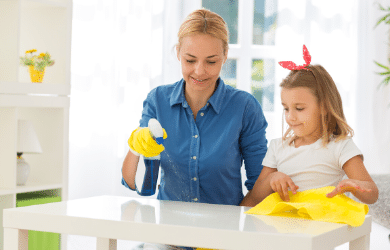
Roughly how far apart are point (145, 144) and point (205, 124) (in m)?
0.42

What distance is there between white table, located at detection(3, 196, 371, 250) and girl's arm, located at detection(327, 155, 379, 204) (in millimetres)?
79

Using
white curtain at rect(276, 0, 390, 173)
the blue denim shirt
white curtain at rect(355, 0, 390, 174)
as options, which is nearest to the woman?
the blue denim shirt

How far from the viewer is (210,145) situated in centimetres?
151

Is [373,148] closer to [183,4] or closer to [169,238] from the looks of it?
[183,4]

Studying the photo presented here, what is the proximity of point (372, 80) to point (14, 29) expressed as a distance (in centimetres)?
251

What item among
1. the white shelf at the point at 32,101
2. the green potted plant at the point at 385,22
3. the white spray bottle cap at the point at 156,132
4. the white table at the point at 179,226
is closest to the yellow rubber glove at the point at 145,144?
the white spray bottle cap at the point at 156,132

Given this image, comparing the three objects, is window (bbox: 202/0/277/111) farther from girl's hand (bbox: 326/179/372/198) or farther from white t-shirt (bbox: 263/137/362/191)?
girl's hand (bbox: 326/179/372/198)

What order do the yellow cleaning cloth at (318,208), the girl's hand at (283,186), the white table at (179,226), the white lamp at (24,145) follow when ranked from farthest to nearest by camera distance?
1. the white lamp at (24,145)
2. the girl's hand at (283,186)
3. the yellow cleaning cloth at (318,208)
4. the white table at (179,226)

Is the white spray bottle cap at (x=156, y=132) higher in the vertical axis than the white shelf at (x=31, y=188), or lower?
higher

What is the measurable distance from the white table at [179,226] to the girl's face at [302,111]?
0.94 feet

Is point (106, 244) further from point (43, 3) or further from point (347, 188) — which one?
point (43, 3)

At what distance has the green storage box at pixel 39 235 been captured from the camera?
2069 mm

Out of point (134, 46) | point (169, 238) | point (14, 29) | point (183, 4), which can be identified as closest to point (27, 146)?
point (14, 29)

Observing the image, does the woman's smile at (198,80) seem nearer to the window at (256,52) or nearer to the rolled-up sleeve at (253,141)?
the rolled-up sleeve at (253,141)
